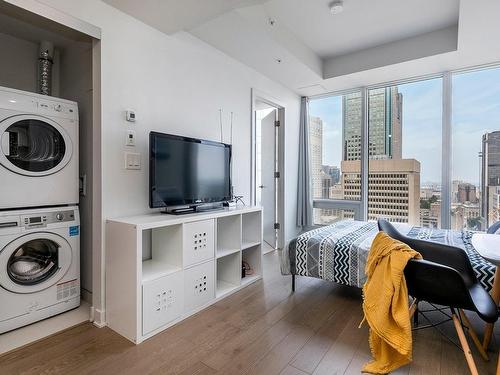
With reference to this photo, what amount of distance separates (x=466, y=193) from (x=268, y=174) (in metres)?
2.70

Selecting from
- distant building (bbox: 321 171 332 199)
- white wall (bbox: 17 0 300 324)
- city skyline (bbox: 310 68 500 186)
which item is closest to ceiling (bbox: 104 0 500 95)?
white wall (bbox: 17 0 300 324)

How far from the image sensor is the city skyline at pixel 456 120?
350 cm

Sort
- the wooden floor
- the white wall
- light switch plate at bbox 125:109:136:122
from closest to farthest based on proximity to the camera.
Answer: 1. the wooden floor
2. the white wall
3. light switch plate at bbox 125:109:136:122

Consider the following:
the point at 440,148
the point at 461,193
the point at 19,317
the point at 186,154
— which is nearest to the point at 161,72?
the point at 186,154

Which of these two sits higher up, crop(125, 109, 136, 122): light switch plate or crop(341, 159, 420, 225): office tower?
crop(125, 109, 136, 122): light switch plate

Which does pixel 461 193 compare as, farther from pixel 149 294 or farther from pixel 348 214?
pixel 149 294

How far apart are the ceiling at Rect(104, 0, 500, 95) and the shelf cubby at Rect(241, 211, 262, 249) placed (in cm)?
189

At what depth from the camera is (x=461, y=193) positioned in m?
3.65

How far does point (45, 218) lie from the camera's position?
2129 mm

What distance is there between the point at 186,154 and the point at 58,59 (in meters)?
1.75

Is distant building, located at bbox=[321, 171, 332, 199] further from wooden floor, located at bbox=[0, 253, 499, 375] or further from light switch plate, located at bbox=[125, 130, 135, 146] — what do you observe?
light switch plate, located at bbox=[125, 130, 135, 146]

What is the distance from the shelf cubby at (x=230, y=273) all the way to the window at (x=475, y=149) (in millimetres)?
2976

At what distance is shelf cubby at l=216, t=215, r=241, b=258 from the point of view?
9.29ft

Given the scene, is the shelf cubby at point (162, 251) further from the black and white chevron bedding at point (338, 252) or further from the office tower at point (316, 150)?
the office tower at point (316, 150)
